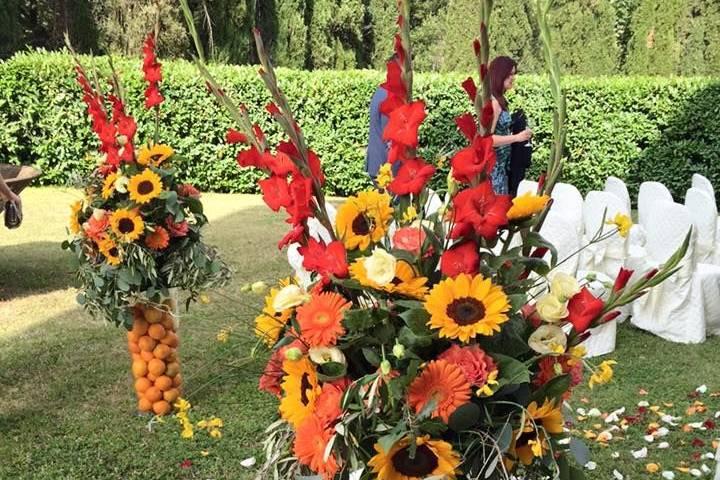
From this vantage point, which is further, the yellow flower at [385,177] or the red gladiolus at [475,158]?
the yellow flower at [385,177]

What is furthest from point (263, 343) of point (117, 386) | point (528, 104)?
point (528, 104)

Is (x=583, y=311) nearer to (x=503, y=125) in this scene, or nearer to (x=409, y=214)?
(x=409, y=214)

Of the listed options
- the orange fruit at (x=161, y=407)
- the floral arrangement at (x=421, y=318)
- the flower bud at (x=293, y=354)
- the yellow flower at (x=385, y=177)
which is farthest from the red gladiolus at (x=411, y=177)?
the orange fruit at (x=161, y=407)

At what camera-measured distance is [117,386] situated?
13.9ft

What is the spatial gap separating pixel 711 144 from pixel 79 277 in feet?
30.8

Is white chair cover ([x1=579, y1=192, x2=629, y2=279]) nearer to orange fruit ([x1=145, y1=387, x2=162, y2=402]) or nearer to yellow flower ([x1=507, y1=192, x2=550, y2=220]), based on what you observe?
orange fruit ([x1=145, y1=387, x2=162, y2=402])

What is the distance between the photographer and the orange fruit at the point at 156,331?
366cm

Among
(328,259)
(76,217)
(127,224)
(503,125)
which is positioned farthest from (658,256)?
(328,259)

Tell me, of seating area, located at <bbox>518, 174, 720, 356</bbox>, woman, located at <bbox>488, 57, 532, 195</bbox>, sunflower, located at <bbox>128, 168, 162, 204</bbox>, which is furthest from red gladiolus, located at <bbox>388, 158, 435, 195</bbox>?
seating area, located at <bbox>518, 174, 720, 356</bbox>

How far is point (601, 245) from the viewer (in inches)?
205

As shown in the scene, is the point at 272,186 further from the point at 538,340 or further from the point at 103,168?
the point at 103,168

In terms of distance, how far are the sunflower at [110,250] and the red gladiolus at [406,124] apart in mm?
2522

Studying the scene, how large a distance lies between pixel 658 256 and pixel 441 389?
4642mm

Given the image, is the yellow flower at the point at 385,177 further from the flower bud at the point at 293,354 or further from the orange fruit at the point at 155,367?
the orange fruit at the point at 155,367
